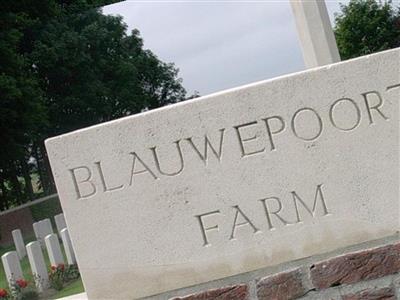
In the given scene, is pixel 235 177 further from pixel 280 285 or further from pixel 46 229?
pixel 46 229

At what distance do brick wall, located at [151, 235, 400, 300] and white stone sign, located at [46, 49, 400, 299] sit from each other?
59 mm

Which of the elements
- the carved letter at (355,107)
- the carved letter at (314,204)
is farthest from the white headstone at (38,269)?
the carved letter at (355,107)

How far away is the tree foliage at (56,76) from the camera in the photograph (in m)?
19.4

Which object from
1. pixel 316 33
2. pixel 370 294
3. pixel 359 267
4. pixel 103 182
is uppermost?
pixel 316 33

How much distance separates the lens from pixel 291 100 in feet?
9.14

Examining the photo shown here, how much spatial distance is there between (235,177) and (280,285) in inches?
16.7

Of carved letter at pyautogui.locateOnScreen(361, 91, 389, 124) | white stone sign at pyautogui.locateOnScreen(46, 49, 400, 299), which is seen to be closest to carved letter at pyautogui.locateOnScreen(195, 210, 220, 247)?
white stone sign at pyautogui.locateOnScreen(46, 49, 400, 299)

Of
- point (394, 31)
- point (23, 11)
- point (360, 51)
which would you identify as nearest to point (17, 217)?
point (23, 11)

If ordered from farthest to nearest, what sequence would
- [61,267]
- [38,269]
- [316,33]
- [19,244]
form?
1. [19,244]
2. [61,267]
3. [38,269]
4. [316,33]

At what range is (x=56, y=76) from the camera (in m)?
25.1

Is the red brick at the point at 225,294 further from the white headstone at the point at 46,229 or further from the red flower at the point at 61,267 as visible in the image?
the white headstone at the point at 46,229

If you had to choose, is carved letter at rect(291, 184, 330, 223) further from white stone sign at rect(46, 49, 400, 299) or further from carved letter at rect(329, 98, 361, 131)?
carved letter at rect(329, 98, 361, 131)

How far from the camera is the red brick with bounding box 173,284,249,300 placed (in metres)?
2.80

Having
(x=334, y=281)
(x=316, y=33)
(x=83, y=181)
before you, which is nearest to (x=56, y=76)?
(x=316, y=33)
